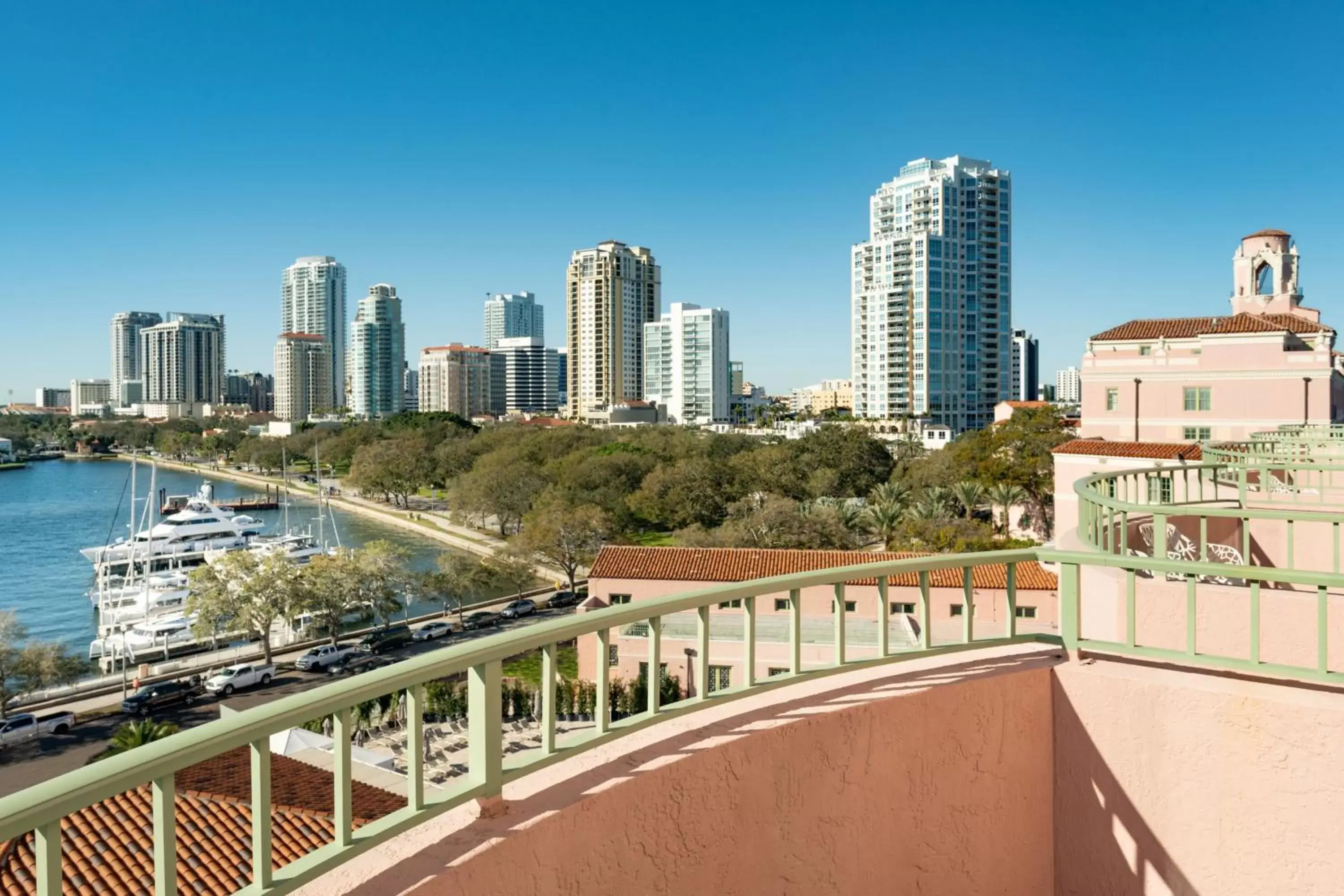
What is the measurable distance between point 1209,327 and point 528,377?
427 ft

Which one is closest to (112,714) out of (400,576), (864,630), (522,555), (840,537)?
(400,576)

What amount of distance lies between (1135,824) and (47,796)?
10.6ft

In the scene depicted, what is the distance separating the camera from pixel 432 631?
28.6 metres

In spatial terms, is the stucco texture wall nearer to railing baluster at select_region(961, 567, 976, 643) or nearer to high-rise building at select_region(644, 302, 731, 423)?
railing baluster at select_region(961, 567, 976, 643)

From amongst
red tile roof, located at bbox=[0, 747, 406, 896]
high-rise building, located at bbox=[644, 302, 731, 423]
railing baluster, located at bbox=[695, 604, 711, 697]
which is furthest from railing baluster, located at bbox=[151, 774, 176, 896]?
high-rise building, located at bbox=[644, 302, 731, 423]

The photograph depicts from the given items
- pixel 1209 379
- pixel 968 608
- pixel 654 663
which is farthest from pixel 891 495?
pixel 654 663

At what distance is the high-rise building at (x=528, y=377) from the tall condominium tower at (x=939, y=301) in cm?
7380

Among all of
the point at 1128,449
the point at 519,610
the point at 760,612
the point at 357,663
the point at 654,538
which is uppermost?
the point at 1128,449

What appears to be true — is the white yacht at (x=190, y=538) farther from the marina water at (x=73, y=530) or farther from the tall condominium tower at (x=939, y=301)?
the tall condominium tower at (x=939, y=301)

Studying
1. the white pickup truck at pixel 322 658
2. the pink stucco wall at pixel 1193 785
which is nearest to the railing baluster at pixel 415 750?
the pink stucco wall at pixel 1193 785

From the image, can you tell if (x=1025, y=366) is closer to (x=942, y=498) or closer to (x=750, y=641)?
(x=942, y=498)

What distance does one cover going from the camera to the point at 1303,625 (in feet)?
12.2

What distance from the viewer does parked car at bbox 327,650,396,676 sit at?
2559 cm

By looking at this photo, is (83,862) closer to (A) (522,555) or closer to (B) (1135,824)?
(B) (1135,824)
